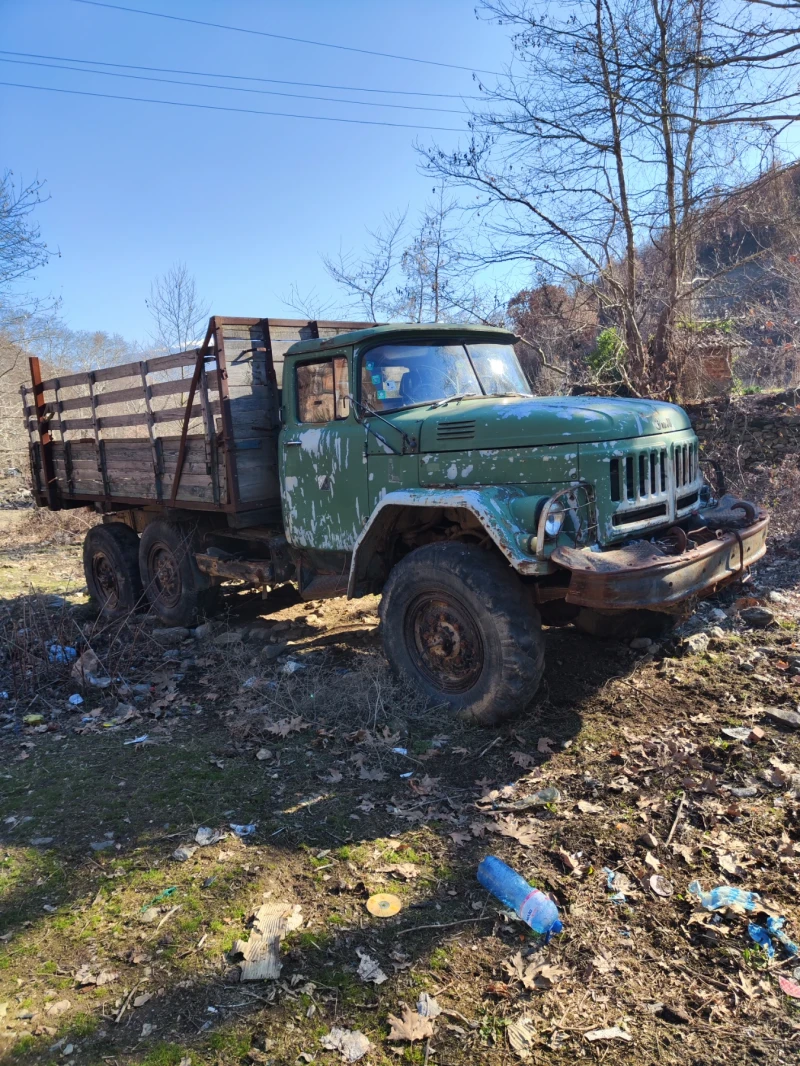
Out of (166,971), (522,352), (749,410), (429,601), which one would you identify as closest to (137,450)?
(429,601)

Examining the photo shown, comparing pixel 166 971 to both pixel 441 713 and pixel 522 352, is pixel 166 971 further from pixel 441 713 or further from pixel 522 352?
pixel 522 352

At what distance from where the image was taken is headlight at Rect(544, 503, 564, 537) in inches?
154

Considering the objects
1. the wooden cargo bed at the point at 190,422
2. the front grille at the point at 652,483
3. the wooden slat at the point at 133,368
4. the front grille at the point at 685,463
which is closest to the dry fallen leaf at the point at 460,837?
the front grille at the point at 652,483

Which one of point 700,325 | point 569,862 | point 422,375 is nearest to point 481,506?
point 422,375

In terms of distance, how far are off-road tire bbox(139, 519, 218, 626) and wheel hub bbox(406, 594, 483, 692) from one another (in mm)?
2877

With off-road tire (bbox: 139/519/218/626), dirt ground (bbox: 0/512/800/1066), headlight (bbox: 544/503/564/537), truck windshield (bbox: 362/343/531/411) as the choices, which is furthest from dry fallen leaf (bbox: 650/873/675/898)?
off-road tire (bbox: 139/519/218/626)

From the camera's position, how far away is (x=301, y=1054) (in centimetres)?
219

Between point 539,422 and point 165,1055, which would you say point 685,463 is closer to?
point 539,422

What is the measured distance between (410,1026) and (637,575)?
231 cm

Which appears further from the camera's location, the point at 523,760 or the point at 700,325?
the point at 700,325

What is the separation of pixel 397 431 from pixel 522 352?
12634 millimetres

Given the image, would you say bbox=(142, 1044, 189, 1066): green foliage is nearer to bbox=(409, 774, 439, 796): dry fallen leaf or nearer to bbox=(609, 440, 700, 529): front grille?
bbox=(409, 774, 439, 796): dry fallen leaf

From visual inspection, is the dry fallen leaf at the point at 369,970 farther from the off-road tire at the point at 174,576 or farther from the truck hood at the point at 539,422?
the off-road tire at the point at 174,576

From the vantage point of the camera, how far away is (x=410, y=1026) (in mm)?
2270
